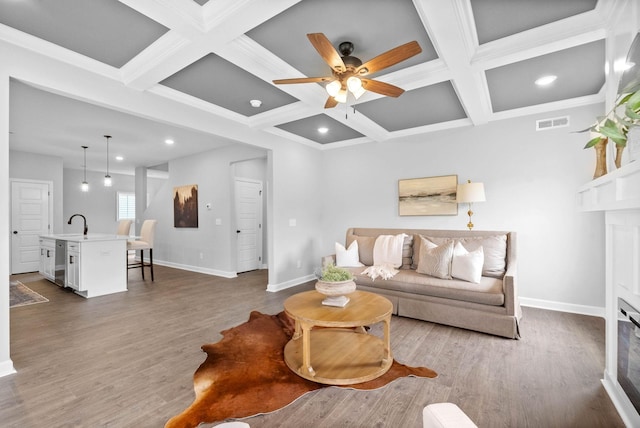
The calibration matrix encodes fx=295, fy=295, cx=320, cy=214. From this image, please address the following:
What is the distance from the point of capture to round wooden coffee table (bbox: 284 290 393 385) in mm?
2182

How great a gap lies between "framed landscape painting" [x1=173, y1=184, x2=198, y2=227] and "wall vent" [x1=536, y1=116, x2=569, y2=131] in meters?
6.24

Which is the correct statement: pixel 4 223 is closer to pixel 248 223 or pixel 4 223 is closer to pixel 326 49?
pixel 326 49

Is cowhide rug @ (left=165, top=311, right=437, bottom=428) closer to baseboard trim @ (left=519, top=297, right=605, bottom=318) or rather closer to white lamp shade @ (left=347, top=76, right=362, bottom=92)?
white lamp shade @ (left=347, top=76, right=362, bottom=92)

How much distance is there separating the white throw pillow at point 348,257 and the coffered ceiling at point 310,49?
6.17ft

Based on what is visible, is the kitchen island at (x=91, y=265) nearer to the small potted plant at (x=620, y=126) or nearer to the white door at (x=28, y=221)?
the white door at (x=28, y=221)

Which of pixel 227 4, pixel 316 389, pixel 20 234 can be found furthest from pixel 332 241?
pixel 20 234

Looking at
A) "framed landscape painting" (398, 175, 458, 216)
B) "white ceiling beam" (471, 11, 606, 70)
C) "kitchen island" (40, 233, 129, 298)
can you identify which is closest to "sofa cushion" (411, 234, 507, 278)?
"framed landscape painting" (398, 175, 458, 216)

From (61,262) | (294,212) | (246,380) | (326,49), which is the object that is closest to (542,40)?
(326,49)

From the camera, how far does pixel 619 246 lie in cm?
188

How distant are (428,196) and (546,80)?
2.06 m

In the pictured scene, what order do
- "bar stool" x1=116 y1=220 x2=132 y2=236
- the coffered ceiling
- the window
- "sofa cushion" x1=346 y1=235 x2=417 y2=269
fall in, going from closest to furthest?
the coffered ceiling → "sofa cushion" x1=346 y1=235 x2=417 y2=269 → "bar stool" x1=116 y1=220 x2=132 y2=236 → the window

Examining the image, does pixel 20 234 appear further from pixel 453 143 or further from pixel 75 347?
pixel 453 143

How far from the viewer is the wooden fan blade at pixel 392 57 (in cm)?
198

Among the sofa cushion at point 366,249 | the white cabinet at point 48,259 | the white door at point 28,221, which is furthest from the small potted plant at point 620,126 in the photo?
the white door at point 28,221
